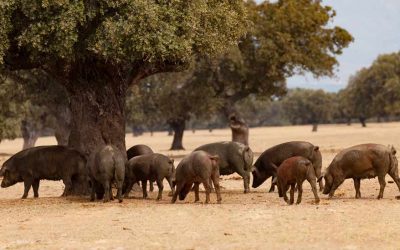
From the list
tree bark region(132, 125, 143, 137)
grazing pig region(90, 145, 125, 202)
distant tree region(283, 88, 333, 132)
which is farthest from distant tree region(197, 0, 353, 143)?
distant tree region(283, 88, 333, 132)

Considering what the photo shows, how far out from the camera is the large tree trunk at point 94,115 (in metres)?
18.4

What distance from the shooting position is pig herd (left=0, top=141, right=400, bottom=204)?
615 inches

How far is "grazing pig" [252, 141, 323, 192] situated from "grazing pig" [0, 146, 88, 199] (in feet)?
16.8

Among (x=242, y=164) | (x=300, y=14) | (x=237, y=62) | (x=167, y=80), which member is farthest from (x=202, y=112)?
(x=242, y=164)

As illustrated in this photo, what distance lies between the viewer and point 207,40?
1772 centimetres

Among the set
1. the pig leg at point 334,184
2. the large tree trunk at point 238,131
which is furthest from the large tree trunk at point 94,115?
the large tree trunk at point 238,131

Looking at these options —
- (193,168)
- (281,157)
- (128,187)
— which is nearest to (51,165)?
(128,187)

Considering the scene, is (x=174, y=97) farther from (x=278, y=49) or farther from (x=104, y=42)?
(x=104, y=42)

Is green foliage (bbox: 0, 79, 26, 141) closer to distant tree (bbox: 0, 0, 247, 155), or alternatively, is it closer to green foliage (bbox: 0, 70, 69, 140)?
green foliage (bbox: 0, 70, 69, 140)

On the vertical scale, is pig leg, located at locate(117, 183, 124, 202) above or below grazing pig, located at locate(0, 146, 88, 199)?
below

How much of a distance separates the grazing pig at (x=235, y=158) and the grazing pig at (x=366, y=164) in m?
3.84

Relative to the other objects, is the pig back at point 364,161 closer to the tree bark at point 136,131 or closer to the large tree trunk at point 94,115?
the large tree trunk at point 94,115

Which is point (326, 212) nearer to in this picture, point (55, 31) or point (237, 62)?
point (55, 31)

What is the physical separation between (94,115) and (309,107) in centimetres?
12387
